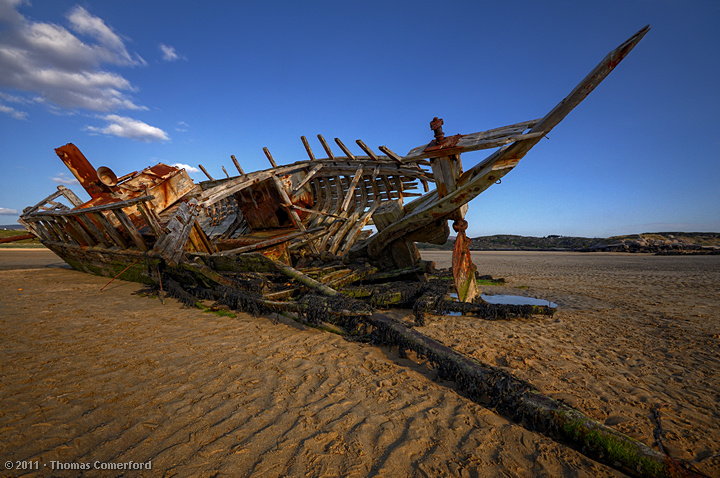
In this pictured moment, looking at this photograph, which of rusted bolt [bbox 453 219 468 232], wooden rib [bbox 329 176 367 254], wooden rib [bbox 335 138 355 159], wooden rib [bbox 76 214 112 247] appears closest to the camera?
rusted bolt [bbox 453 219 468 232]

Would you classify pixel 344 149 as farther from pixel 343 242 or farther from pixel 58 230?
pixel 58 230

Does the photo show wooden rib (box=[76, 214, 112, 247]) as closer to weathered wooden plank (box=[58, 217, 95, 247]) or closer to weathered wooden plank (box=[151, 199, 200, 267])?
weathered wooden plank (box=[58, 217, 95, 247])

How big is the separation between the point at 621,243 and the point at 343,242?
34334 millimetres

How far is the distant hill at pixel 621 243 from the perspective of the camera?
1024 inches

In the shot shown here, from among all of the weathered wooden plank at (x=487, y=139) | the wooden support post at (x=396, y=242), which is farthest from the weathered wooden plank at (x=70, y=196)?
the weathered wooden plank at (x=487, y=139)

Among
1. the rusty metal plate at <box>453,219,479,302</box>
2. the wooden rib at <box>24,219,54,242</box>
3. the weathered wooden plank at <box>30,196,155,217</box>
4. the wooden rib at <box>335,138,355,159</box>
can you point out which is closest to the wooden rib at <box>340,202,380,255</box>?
the wooden rib at <box>335,138,355,159</box>

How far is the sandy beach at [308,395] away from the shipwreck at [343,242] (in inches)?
9.0

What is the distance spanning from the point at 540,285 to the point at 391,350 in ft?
28.3

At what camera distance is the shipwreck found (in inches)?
103

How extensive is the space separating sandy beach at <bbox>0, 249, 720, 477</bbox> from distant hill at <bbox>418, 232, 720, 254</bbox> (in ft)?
68.7

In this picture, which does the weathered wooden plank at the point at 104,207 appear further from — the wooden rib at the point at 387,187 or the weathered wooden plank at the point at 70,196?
the wooden rib at the point at 387,187

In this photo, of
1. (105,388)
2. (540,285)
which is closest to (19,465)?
(105,388)

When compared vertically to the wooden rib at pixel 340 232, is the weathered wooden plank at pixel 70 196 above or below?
above

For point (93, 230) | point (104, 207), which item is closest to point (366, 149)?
point (104, 207)
